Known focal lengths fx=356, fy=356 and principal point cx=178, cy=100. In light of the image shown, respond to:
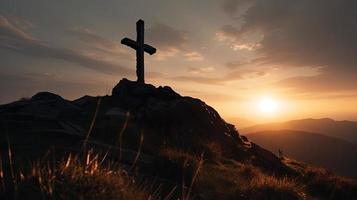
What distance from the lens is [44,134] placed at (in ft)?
37.9

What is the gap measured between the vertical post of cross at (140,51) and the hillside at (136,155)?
2.68 ft

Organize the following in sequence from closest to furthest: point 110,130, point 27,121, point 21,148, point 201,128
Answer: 1. point 21,148
2. point 27,121
3. point 110,130
4. point 201,128

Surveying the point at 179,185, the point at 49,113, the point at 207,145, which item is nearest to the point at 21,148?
the point at 179,185

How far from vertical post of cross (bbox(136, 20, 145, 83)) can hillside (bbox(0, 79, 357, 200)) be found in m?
0.82

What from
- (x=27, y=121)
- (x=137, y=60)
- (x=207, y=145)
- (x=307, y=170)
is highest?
(x=137, y=60)

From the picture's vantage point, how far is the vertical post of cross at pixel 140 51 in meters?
22.4

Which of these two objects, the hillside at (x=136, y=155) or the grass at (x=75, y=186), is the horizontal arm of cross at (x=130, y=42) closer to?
the hillside at (x=136, y=155)

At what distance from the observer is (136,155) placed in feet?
33.7

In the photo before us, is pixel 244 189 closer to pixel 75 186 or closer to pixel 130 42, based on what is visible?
pixel 75 186

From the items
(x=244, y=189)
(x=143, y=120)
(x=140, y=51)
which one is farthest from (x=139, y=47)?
(x=244, y=189)

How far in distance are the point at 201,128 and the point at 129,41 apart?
7498mm

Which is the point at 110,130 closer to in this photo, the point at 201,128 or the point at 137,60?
the point at 201,128

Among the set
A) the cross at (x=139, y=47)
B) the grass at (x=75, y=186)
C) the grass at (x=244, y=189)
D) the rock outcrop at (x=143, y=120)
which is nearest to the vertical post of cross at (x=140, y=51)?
the cross at (x=139, y=47)

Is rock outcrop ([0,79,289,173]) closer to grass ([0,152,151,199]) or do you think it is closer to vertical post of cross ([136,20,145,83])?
vertical post of cross ([136,20,145,83])
